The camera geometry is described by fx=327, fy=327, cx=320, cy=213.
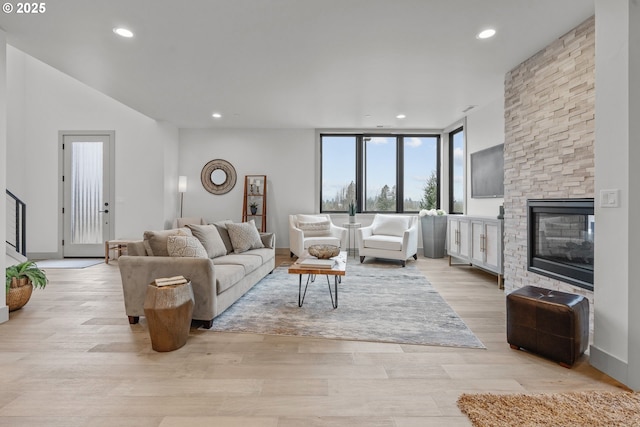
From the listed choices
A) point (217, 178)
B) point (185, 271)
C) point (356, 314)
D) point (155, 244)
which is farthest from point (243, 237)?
point (217, 178)

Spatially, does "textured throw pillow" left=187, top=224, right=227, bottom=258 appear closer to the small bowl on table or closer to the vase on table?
the small bowl on table

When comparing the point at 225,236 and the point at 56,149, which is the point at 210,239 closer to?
the point at 225,236

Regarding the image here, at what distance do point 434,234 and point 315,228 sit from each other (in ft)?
7.55

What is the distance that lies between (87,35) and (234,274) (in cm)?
256

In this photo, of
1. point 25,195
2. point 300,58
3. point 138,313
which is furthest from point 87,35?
point 25,195

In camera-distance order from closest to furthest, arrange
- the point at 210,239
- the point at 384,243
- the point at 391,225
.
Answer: the point at 210,239
the point at 384,243
the point at 391,225

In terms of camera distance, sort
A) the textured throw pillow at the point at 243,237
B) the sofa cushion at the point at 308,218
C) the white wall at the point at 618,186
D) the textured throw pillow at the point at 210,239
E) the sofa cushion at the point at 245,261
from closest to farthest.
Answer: the white wall at the point at 618,186
the sofa cushion at the point at 245,261
the textured throw pillow at the point at 210,239
the textured throw pillow at the point at 243,237
the sofa cushion at the point at 308,218

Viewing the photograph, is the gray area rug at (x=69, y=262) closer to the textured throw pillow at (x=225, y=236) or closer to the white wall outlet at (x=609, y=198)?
the textured throw pillow at (x=225, y=236)

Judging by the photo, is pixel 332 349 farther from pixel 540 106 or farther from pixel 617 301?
pixel 540 106

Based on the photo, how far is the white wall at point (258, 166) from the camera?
22.6 feet

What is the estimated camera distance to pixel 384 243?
223 inches

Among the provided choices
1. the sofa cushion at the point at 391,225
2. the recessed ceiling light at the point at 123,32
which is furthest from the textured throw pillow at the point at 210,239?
the sofa cushion at the point at 391,225

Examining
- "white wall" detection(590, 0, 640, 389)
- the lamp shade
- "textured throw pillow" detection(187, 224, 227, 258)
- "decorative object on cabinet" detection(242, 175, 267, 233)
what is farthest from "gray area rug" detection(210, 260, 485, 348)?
the lamp shade

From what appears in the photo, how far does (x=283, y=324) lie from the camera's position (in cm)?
285
